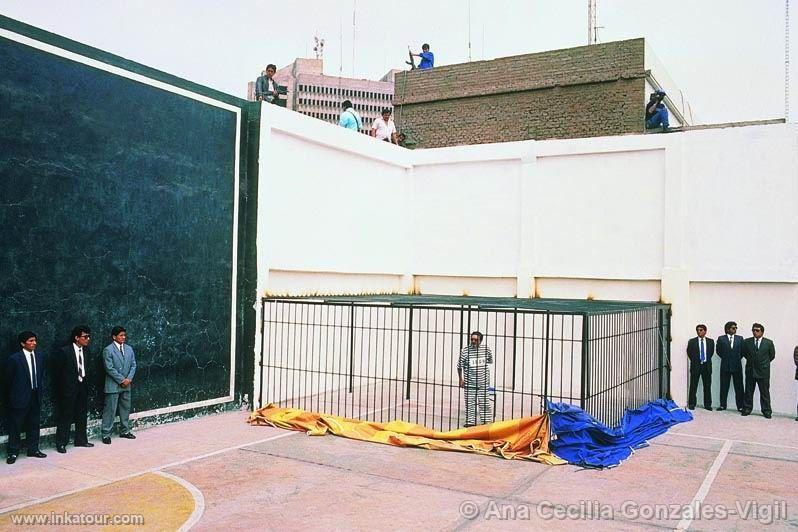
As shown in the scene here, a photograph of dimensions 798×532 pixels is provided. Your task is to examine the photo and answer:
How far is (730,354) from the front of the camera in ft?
46.8

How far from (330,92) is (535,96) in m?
98.4

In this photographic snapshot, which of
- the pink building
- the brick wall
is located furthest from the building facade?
the pink building

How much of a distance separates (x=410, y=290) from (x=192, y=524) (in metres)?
12.4

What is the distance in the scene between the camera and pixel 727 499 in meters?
8.20

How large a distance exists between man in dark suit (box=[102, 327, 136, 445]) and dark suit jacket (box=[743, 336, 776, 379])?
11.7m

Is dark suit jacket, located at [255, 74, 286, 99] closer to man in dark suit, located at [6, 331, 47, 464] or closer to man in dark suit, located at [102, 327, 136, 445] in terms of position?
man in dark suit, located at [102, 327, 136, 445]

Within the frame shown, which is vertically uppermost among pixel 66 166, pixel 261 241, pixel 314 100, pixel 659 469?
pixel 314 100

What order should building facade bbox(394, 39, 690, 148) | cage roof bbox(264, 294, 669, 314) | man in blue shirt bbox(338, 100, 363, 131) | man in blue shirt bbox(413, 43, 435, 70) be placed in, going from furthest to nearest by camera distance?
man in blue shirt bbox(413, 43, 435, 70) → building facade bbox(394, 39, 690, 148) → man in blue shirt bbox(338, 100, 363, 131) → cage roof bbox(264, 294, 669, 314)

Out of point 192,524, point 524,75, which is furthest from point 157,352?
point 524,75

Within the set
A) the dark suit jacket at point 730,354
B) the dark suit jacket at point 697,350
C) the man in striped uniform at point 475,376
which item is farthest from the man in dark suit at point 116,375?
the dark suit jacket at point 730,354

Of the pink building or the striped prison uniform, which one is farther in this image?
the pink building

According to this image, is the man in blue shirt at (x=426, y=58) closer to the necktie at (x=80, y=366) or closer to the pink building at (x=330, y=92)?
the necktie at (x=80, y=366)

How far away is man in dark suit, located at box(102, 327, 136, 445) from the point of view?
33.7 feet

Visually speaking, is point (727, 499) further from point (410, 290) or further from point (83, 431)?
point (410, 290)
